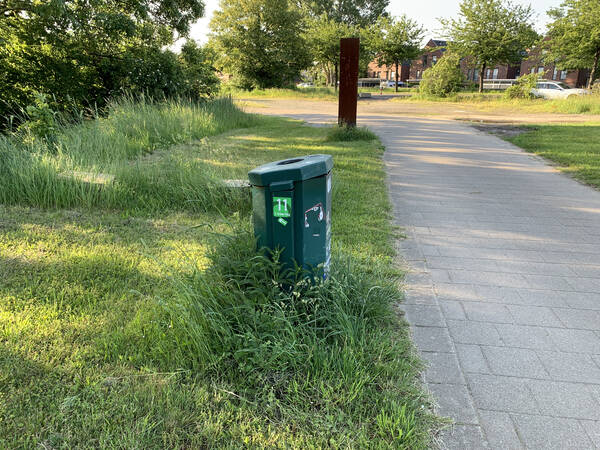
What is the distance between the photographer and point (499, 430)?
2139 mm

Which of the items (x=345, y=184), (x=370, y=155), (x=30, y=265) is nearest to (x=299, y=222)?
(x=30, y=265)

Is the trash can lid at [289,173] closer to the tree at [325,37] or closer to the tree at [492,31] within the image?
the tree at [492,31]

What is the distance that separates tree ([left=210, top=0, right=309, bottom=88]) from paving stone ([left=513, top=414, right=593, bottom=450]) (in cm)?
4655

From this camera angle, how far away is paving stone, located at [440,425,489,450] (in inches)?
79.9

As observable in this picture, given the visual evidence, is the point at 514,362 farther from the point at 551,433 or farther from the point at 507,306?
the point at 507,306

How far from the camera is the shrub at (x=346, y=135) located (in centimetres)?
1228

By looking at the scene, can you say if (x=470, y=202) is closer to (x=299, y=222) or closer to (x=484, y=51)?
(x=299, y=222)

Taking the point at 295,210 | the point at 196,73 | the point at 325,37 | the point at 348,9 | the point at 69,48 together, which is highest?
the point at 348,9

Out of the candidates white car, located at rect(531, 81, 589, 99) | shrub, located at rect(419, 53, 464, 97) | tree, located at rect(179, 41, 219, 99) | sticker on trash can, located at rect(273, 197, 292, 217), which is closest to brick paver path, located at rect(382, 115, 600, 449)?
sticker on trash can, located at rect(273, 197, 292, 217)

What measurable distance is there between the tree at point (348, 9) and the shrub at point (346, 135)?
54.7 m

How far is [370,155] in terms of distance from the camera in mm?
10086

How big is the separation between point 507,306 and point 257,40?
45.8m

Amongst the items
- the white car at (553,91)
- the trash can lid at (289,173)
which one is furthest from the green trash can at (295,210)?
the white car at (553,91)

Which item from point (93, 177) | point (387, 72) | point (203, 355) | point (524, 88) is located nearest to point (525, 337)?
point (203, 355)
